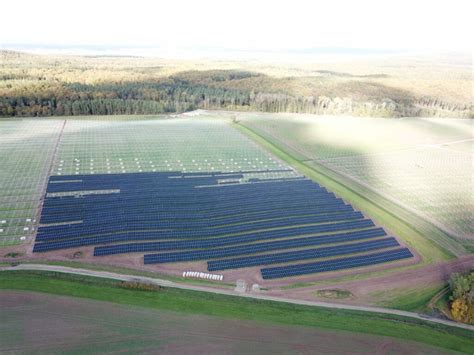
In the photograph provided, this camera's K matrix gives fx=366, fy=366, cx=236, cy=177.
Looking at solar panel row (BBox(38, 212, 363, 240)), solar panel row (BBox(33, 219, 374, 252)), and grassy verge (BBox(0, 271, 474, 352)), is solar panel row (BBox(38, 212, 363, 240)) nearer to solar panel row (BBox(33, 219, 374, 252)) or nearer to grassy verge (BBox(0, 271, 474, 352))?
solar panel row (BBox(33, 219, 374, 252))

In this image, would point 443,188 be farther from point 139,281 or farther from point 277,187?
point 139,281

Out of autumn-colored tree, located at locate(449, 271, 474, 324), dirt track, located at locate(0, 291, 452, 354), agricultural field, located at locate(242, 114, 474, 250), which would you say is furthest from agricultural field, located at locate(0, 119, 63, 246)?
agricultural field, located at locate(242, 114, 474, 250)

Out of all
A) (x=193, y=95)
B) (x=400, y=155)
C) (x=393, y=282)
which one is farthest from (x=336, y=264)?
(x=193, y=95)

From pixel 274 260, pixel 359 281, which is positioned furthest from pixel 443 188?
pixel 274 260

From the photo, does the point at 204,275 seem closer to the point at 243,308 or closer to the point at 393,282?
the point at 243,308

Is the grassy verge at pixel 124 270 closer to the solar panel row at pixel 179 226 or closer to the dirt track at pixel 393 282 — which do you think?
the solar panel row at pixel 179 226

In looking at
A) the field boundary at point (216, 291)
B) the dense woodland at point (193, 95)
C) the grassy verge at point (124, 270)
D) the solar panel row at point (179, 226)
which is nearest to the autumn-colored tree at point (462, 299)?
the field boundary at point (216, 291)
